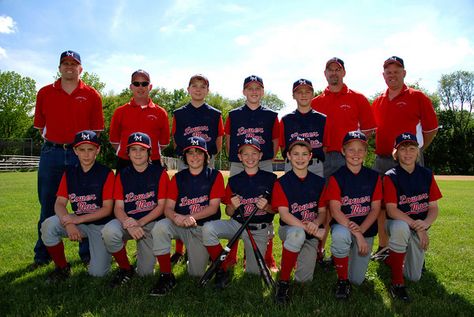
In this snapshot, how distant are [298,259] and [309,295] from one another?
0.58 meters

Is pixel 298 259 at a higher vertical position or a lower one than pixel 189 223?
lower

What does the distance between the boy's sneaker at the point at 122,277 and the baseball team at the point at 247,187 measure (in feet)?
0.04

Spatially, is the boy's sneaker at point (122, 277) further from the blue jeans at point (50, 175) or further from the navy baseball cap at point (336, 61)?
the navy baseball cap at point (336, 61)

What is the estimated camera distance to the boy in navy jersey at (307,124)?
5098 millimetres

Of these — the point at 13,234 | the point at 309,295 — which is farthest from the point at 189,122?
the point at 13,234

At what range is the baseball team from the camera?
167 inches

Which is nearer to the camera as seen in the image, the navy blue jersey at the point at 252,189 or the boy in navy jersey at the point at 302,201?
the boy in navy jersey at the point at 302,201

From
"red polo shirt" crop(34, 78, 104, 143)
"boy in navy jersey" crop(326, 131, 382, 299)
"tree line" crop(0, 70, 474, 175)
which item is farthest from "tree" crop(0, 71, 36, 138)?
"boy in navy jersey" crop(326, 131, 382, 299)

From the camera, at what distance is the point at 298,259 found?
439 cm

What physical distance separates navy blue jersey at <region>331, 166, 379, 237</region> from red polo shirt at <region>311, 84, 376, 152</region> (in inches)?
38.4

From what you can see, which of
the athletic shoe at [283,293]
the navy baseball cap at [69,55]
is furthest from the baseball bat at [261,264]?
the navy baseball cap at [69,55]

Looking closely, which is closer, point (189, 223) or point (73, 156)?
point (189, 223)

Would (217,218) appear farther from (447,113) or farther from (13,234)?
(447,113)

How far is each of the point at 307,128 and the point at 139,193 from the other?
242cm
